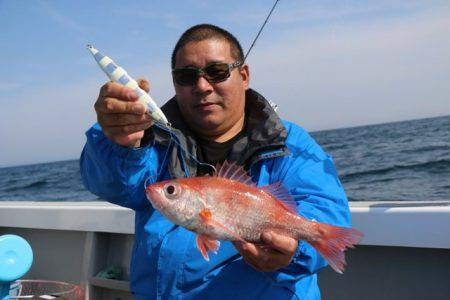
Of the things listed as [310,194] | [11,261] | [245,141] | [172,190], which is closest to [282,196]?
[310,194]

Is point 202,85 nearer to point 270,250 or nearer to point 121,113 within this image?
point 121,113

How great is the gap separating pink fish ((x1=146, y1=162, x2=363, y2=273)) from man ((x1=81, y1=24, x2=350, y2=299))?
93 mm

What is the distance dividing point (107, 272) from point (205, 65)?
261 cm

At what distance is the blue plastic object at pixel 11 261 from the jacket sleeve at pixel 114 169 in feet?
2.65

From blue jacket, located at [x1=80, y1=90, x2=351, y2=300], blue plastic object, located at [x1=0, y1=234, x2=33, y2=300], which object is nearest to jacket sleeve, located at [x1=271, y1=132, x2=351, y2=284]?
blue jacket, located at [x1=80, y1=90, x2=351, y2=300]

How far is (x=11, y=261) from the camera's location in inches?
114

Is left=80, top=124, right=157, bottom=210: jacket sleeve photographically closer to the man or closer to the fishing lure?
the man

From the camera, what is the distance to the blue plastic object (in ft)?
9.41

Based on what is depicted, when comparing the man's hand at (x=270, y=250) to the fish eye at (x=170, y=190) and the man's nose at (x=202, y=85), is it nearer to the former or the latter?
the fish eye at (x=170, y=190)

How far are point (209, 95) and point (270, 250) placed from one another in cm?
125

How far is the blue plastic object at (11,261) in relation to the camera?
2.87m

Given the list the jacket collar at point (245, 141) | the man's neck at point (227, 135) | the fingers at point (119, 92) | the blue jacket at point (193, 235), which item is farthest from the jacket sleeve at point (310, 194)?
the fingers at point (119, 92)

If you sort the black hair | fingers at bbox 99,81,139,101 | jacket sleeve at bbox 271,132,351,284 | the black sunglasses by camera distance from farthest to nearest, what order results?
1. the black hair
2. the black sunglasses
3. jacket sleeve at bbox 271,132,351,284
4. fingers at bbox 99,81,139,101

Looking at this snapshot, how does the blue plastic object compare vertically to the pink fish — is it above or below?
below
